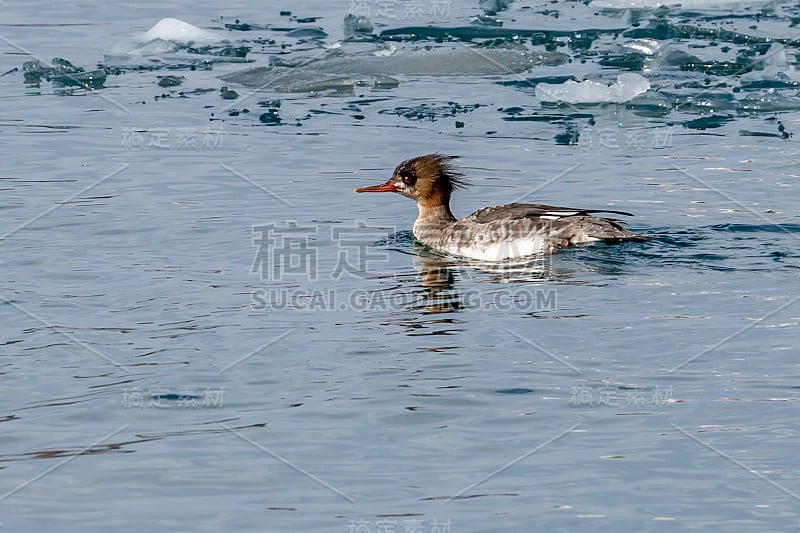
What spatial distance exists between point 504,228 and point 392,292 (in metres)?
1.45

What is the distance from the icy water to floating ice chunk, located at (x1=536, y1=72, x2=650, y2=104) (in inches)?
6.6

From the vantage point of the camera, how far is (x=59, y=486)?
17.9 feet

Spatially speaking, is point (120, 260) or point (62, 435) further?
point (120, 260)

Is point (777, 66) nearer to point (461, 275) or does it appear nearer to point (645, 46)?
point (645, 46)

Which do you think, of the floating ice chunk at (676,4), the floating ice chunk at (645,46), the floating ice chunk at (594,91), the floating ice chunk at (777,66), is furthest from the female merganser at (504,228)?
the floating ice chunk at (676,4)

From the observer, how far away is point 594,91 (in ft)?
43.5

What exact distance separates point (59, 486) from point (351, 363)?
2.06 m

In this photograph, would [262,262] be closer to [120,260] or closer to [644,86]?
[120,260]

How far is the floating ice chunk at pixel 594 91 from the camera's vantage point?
43.5ft

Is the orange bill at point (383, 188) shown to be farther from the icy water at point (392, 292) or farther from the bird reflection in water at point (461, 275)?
the bird reflection in water at point (461, 275)

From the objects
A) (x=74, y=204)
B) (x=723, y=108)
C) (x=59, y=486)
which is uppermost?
(x=723, y=108)

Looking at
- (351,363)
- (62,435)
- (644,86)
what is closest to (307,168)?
(644,86)

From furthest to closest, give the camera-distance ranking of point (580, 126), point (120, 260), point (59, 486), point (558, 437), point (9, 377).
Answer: point (580, 126) < point (120, 260) < point (9, 377) < point (558, 437) < point (59, 486)

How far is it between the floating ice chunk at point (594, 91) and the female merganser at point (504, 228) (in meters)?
3.13
